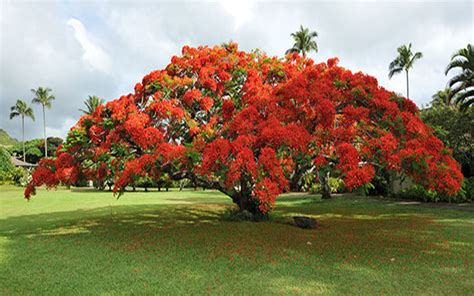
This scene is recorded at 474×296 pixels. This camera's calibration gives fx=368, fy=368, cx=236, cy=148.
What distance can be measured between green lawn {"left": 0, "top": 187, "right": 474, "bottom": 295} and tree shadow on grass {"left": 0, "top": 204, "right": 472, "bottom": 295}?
2cm

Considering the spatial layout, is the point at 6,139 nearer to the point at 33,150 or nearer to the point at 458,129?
the point at 33,150

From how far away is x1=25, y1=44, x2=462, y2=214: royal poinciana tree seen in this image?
28.5ft

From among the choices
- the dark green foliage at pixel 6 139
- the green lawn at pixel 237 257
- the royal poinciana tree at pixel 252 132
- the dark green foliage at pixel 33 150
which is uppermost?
the dark green foliage at pixel 6 139

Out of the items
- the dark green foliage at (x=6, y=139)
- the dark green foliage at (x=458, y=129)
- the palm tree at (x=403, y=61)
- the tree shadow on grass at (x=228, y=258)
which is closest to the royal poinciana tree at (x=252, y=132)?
the tree shadow on grass at (x=228, y=258)

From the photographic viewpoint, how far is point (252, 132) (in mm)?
9898

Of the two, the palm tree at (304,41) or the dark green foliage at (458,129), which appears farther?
the palm tree at (304,41)

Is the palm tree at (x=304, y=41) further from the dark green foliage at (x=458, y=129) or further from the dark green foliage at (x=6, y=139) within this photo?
the dark green foliage at (x=6, y=139)

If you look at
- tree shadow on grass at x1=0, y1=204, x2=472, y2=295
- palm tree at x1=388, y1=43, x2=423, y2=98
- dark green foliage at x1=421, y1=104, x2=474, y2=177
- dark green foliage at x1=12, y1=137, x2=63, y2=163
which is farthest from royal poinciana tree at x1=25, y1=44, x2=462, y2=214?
dark green foliage at x1=12, y1=137, x2=63, y2=163

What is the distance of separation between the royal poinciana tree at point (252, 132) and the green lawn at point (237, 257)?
58.8 inches

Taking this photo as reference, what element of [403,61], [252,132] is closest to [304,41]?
[403,61]

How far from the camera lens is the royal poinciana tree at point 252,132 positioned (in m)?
8.70

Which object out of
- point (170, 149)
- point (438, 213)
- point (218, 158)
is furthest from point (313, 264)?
point (438, 213)

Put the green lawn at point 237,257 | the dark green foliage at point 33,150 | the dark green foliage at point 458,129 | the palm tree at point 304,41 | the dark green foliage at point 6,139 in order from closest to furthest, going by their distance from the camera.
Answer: the green lawn at point 237,257 < the dark green foliage at point 458,129 < the palm tree at point 304,41 < the dark green foliage at point 33,150 < the dark green foliage at point 6,139

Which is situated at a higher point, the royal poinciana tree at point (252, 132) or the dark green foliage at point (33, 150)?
the dark green foliage at point (33, 150)
